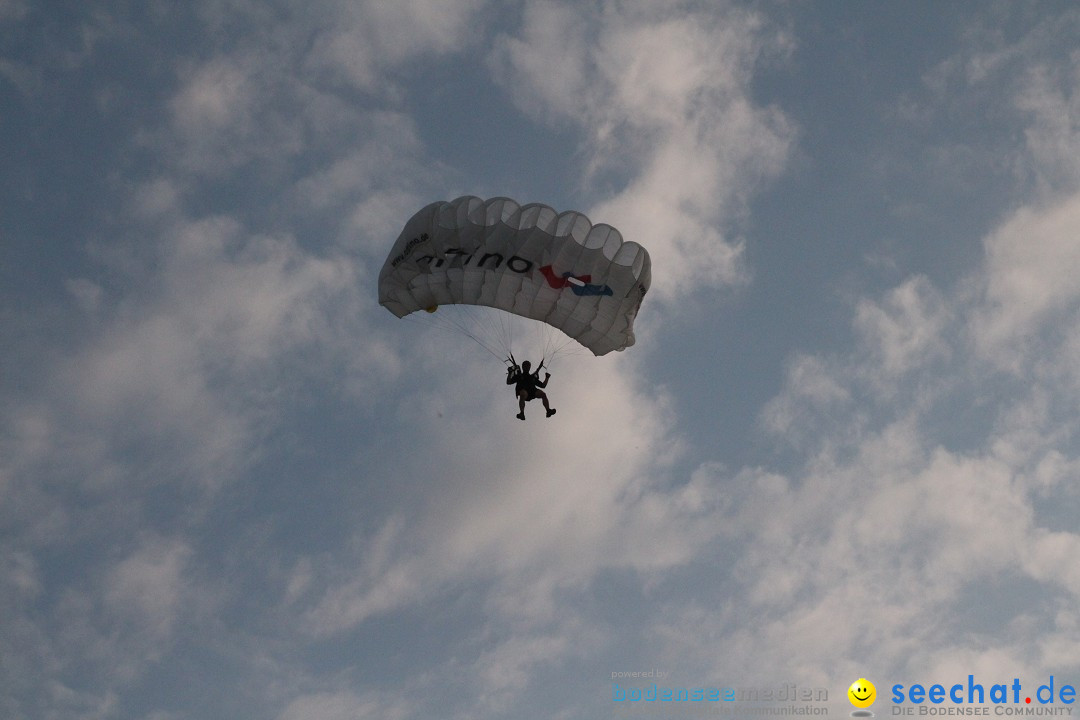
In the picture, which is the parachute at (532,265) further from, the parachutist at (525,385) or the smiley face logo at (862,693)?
the smiley face logo at (862,693)

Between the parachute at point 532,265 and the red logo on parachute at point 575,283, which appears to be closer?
the parachute at point 532,265

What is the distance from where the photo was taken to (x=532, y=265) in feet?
84.5

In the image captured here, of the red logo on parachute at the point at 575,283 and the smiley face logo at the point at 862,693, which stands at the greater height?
the red logo on parachute at the point at 575,283

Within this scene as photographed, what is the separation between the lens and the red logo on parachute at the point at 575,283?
25781mm

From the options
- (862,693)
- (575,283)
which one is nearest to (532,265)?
(575,283)

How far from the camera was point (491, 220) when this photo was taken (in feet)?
84.5

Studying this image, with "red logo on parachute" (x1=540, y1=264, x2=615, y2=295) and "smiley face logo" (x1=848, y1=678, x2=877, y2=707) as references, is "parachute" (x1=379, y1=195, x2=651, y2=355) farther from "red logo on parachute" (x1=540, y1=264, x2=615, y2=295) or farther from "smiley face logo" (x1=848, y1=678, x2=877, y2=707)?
"smiley face logo" (x1=848, y1=678, x2=877, y2=707)

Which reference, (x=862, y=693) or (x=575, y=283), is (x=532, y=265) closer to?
(x=575, y=283)

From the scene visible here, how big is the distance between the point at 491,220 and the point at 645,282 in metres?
4.02

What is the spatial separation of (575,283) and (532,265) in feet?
3.65

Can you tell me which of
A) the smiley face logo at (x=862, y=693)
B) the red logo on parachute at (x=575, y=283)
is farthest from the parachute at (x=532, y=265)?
the smiley face logo at (x=862, y=693)

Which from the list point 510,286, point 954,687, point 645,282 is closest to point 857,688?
point 954,687

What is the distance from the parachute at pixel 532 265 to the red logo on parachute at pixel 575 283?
2 centimetres

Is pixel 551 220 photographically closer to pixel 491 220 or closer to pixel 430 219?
pixel 491 220
